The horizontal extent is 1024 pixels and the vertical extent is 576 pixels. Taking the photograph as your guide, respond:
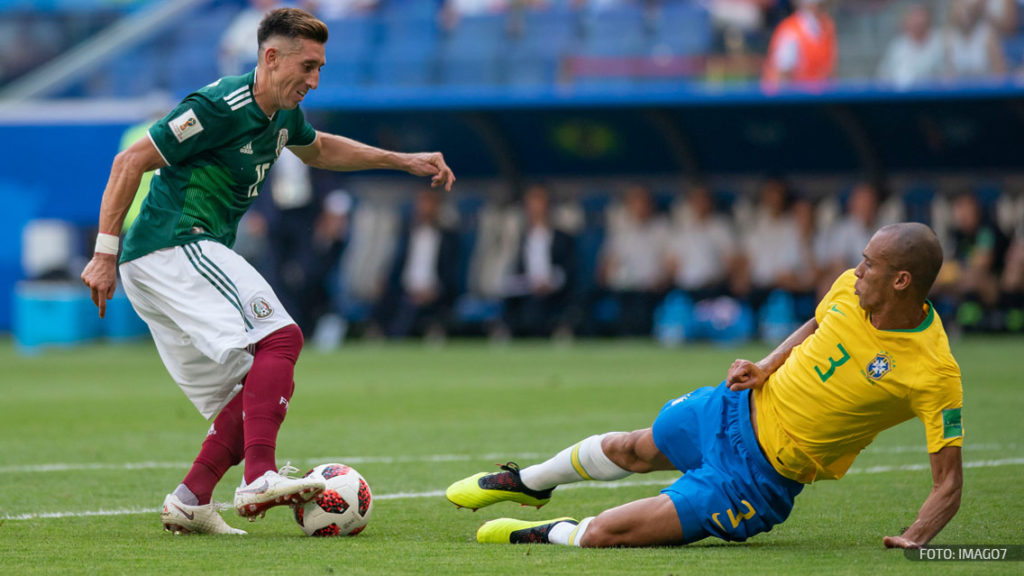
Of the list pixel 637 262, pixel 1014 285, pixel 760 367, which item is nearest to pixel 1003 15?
pixel 1014 285

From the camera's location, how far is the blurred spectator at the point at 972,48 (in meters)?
15.2

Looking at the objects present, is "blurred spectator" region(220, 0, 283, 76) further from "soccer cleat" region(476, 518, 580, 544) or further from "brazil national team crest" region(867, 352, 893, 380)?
"brazil national team crest" region(867, 352, 893, 380)

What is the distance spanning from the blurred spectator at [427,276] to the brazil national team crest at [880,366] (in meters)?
12.7

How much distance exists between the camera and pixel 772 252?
15.9 m

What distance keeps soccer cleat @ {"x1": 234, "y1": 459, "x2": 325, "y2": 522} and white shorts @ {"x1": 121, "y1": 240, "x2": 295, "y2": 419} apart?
0.47 metres

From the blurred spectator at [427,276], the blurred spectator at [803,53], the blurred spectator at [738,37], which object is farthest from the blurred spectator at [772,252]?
the blurred spectator at [427,276]

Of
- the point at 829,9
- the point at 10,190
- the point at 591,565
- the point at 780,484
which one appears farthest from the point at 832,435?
the point at 10,190

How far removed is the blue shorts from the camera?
14.2ft

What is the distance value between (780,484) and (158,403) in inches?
270

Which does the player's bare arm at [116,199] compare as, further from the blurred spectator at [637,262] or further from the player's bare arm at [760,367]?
the blurred spectator at [637,262]

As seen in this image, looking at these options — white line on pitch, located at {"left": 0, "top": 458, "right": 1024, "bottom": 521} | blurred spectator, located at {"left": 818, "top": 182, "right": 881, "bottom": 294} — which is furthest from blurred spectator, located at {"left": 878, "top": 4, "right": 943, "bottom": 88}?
white line on pitch, located at {"left": 0, "top": 458, "right": 1024, "bottom": 521}

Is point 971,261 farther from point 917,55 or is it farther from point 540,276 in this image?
point 540,276

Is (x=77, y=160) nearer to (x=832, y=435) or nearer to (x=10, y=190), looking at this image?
(x=10, y=190)

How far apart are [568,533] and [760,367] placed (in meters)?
0.84
